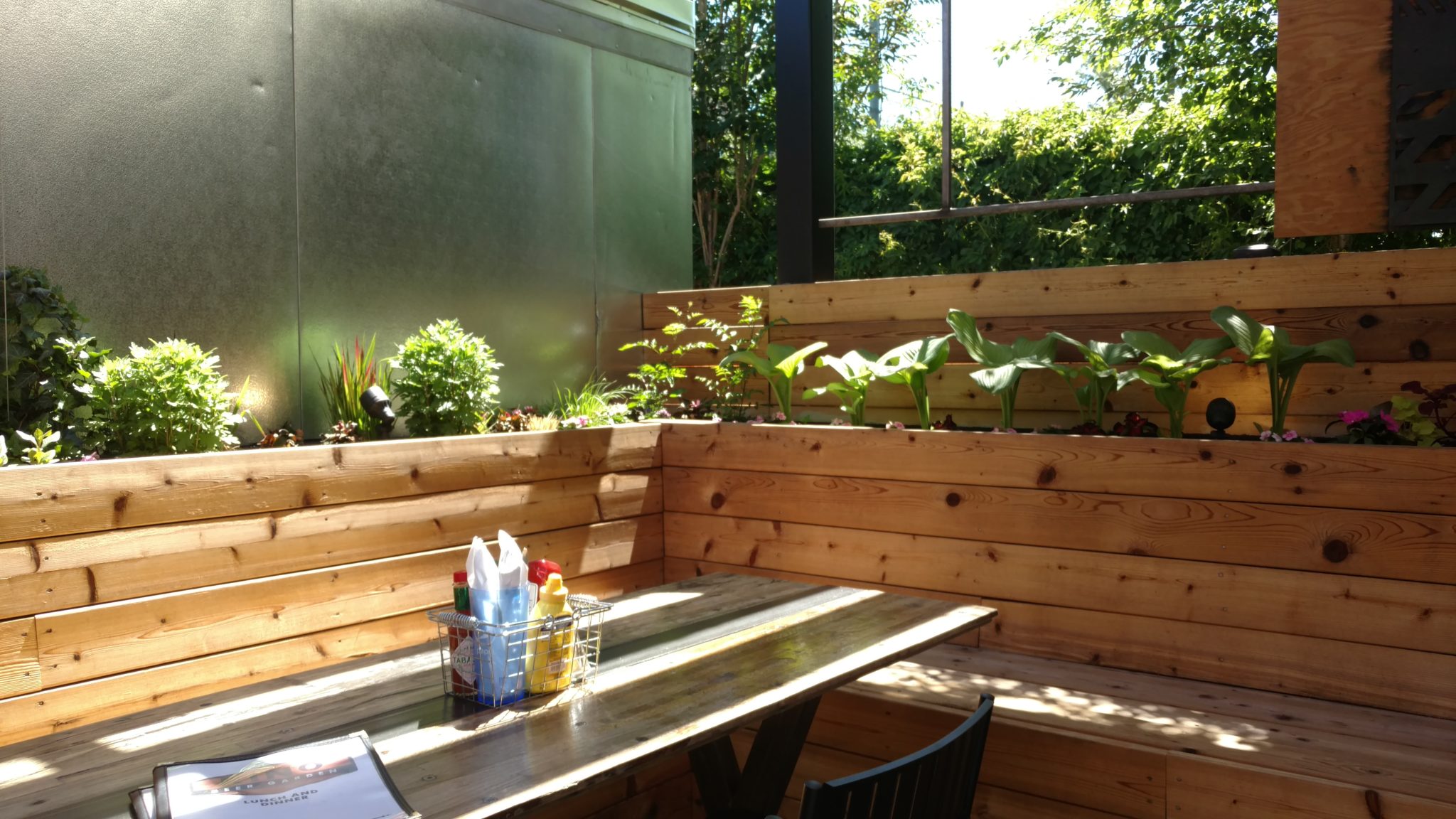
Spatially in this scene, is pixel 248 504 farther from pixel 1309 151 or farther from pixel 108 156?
pixel 1309 151

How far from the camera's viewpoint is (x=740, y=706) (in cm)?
Result: 179

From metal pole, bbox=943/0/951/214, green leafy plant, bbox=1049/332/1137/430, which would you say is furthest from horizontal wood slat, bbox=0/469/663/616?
metal pole, bbox=943/0/951/214

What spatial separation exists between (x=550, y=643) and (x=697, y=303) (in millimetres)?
3100

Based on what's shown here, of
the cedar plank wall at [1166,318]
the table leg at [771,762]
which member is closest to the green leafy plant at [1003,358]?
the cedar plank wall at [1166,318]

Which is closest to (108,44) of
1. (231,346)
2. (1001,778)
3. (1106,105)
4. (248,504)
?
(231,346)

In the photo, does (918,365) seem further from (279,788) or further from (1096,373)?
(279,788)

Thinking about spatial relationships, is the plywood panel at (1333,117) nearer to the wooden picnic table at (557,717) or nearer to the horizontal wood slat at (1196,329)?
the horizontal wood slat at (1196,329)

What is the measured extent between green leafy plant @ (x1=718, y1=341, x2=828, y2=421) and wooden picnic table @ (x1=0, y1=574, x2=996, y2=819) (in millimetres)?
1579

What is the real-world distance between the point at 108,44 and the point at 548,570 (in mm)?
2453

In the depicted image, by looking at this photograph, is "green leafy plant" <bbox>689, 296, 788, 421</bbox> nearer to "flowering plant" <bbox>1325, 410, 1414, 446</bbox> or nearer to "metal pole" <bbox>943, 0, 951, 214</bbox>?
"metal pole" <bbox>943, 0, 951, 214</bbox>

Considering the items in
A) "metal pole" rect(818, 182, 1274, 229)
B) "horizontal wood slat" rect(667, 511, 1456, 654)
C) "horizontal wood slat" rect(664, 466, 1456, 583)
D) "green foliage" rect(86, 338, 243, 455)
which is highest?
"metal pole" rect(818, 182, 1274, 229)

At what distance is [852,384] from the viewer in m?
3.82

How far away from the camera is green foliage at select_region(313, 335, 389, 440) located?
3.64 m

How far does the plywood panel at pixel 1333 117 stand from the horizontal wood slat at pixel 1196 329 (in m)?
0.27
